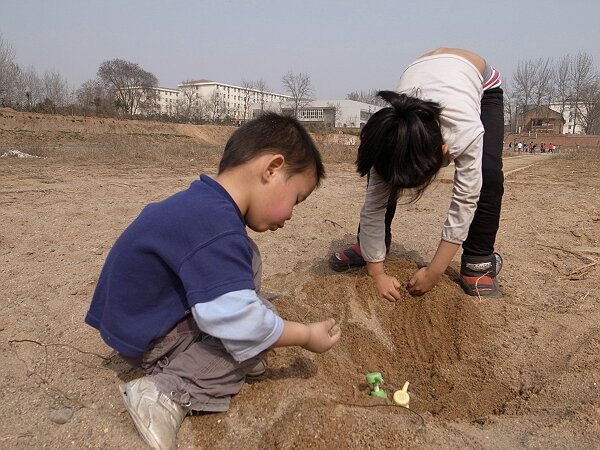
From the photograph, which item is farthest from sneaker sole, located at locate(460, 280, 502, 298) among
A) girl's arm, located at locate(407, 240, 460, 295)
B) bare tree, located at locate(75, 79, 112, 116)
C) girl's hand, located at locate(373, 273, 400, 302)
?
bare tree, located at locate(75, 79, 112, 116)

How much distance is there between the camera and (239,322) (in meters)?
1.30

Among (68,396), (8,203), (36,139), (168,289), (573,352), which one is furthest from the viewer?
(36,139)

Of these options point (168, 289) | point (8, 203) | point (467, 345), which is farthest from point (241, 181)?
point (8, 203)

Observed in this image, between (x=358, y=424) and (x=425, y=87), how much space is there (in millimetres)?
1623

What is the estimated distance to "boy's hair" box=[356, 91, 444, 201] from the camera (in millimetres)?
1952

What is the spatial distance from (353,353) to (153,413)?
1.07 metres

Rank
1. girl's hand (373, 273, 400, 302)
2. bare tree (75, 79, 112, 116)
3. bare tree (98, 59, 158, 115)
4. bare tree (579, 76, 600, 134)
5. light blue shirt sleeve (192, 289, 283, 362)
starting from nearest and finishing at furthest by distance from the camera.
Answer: light blue shirt sleeve (192, 289, 283, 362), girl's hand (373, 273, 400, 302), bare tree (75, 79, 112, 116), bare tree (579, 76, 600, 134), bare tree (98, 59, 158, 115)

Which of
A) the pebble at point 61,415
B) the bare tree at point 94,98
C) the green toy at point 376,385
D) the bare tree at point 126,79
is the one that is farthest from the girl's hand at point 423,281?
the bare tree at point 126,79

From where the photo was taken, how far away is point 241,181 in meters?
1.52

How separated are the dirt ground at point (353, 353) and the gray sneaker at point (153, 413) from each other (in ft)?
0.16

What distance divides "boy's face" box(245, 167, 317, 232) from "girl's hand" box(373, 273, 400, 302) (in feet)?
3.79

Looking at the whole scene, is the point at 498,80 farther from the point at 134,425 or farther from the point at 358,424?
the point at 134,425

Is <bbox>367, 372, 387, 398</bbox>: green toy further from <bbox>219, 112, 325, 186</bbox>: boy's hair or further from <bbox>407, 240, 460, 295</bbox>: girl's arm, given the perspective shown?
<bbox>219, 112, 325, 186</bbox>: boy's hair

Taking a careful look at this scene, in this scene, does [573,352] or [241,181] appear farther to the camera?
[573,352]
